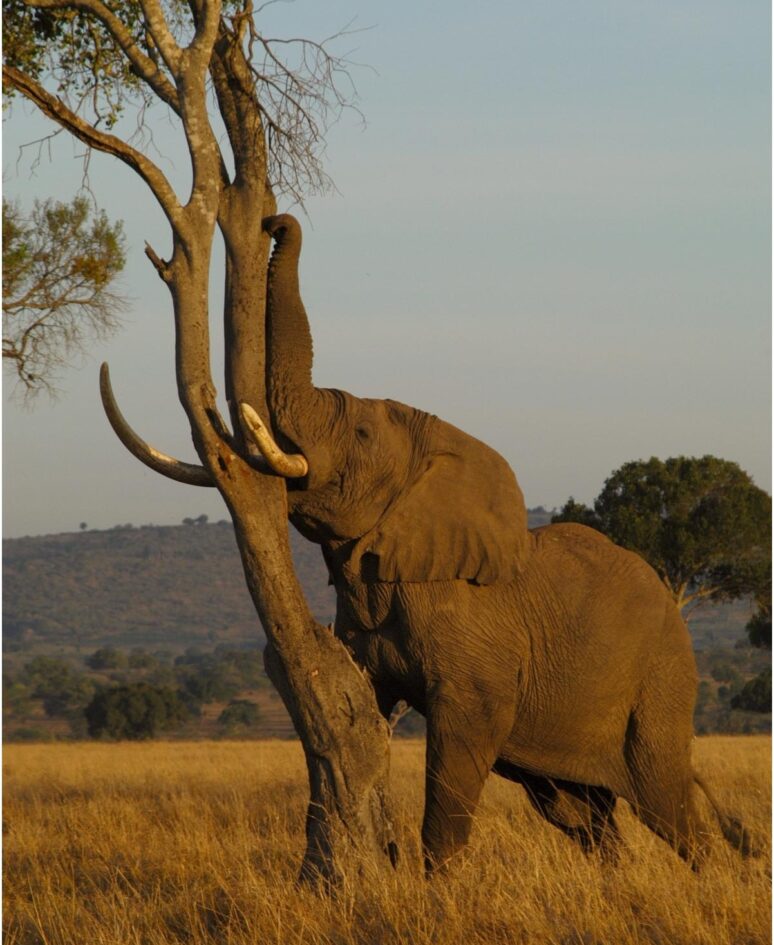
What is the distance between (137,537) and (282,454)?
12193 cm

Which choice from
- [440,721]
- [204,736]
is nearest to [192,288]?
[440,721]

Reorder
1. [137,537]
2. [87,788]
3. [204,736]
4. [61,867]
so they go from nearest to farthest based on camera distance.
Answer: [61,867] < [87,788] < [204,736] < [137,537]

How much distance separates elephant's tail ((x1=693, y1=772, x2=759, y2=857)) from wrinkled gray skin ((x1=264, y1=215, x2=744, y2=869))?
90 millimetres

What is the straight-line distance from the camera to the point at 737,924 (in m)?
6.50

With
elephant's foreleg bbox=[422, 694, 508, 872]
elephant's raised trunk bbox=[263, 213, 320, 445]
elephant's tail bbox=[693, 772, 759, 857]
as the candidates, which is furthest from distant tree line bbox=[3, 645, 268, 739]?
elephant's raised trunk bbox=[263, 213, 320, 445]

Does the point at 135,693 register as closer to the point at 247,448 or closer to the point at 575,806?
the point at 575,806

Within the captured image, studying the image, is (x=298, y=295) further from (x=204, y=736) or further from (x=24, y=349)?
(x=204, y=736)

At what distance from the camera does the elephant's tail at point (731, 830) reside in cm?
945

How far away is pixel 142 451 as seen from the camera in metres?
8.02

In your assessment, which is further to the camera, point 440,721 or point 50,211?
point 50,211

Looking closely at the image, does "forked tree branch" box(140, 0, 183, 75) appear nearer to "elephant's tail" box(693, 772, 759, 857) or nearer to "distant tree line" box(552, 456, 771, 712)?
"elephant's tail" box(693, 772, 759, 857)

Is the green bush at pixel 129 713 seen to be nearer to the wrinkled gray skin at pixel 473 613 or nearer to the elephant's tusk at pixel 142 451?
the wrinkled gray skin at pixel 473 613

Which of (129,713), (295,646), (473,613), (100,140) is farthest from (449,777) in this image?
(129,713)

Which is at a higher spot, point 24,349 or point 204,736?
point 24,349
